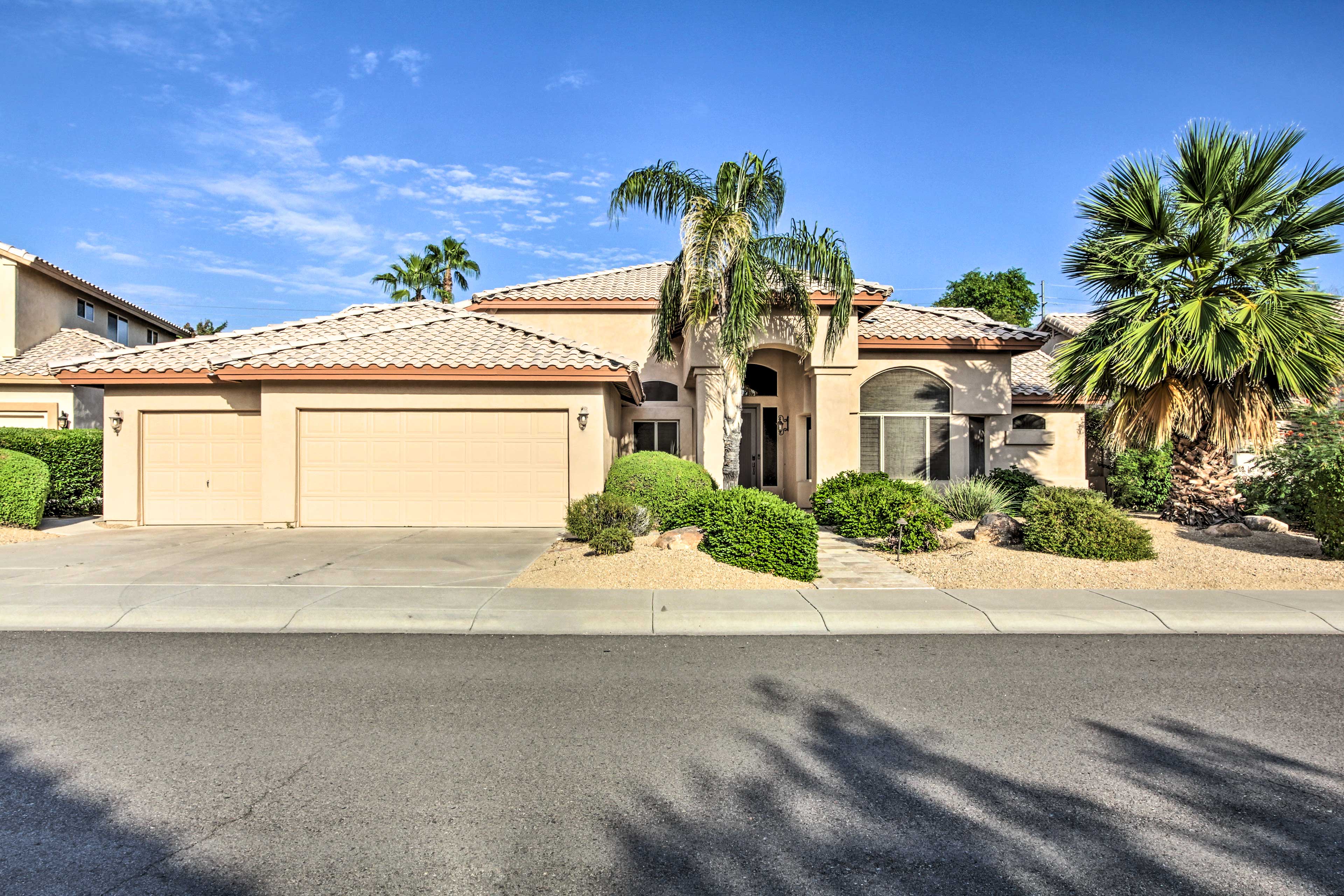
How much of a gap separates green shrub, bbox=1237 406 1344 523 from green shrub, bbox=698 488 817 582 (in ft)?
31.0

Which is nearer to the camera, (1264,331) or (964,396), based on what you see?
(1264,331)

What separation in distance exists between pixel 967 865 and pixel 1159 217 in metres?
13.5

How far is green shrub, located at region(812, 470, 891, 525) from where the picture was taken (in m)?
13.9

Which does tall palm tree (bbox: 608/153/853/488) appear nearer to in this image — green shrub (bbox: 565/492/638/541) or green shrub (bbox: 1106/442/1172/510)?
green shrub (bbox: 565/492/638/541)

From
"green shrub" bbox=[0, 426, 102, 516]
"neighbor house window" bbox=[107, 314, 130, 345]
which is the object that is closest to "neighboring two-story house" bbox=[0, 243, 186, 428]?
"neighbor house window" bbox=[107, 314, 130, 345]

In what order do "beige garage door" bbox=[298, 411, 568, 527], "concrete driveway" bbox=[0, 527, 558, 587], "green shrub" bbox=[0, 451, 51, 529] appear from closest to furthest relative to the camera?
"concrete driveway" bbox=[0, 527, 558, 587]
"green shrub" bbox=[0, 451, 51, 529]
"beige garage door" bbox=[298, 411, 568, 527]

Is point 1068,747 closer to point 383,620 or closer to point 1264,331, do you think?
point 383,620

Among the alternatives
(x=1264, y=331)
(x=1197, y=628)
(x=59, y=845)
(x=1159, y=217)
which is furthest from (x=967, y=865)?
(x=1159, y=217)

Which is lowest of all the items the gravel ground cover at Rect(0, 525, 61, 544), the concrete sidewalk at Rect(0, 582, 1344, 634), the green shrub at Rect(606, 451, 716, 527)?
the concrete sidewalk at Rect(0, 582, 1344, 634)

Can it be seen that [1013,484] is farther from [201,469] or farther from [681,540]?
[201,469]

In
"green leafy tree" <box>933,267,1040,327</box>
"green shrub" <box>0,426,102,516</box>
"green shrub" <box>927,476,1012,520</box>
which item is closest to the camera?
"green shrub" <box>927,476,1012,520</box>

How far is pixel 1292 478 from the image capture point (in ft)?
45.2

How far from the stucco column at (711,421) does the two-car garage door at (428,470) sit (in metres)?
3.08

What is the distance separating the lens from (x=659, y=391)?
62.6 feet
